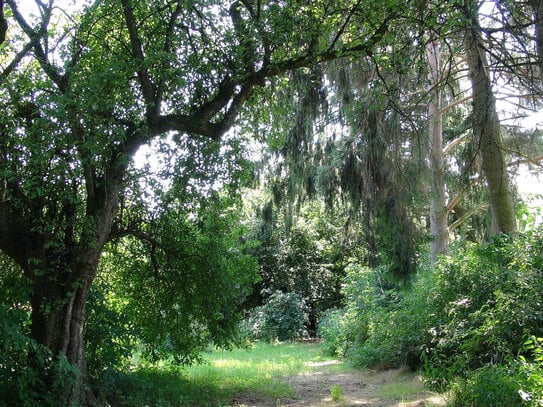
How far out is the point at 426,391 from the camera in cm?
761

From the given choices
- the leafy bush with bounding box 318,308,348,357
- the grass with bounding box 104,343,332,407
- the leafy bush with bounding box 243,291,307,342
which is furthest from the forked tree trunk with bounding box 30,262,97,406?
the leafy bush with bounding box 243,291,307,342

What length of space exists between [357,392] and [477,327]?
2489mm

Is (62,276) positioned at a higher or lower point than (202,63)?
lower

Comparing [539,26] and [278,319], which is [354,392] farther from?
[278,319]

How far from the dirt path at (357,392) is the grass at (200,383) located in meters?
0.36

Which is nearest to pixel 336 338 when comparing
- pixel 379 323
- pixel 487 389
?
pixel 379 323

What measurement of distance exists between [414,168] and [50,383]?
25.1 feet

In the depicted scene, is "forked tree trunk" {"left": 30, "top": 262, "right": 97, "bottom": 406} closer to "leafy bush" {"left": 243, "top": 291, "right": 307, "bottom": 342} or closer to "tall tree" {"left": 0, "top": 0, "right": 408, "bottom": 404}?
"tall tree" {"left": 0, "top": 0, "right": 408, "bottom": 404}

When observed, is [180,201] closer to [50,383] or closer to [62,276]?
[62,276]

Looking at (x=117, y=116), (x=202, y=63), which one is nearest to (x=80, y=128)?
(x=117, y=116)

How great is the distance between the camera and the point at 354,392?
8688 millimetres

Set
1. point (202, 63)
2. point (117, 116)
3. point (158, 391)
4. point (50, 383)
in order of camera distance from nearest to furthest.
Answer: point (50, 383) < point (117, 116) < point (202, 63) < point (158, 391)

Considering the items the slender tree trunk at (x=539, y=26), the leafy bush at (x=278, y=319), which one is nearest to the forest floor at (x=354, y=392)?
the slender tree trunk at (x=539, y=26)

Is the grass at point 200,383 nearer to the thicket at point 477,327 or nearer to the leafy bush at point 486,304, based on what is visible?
the thicket at point 477,327
